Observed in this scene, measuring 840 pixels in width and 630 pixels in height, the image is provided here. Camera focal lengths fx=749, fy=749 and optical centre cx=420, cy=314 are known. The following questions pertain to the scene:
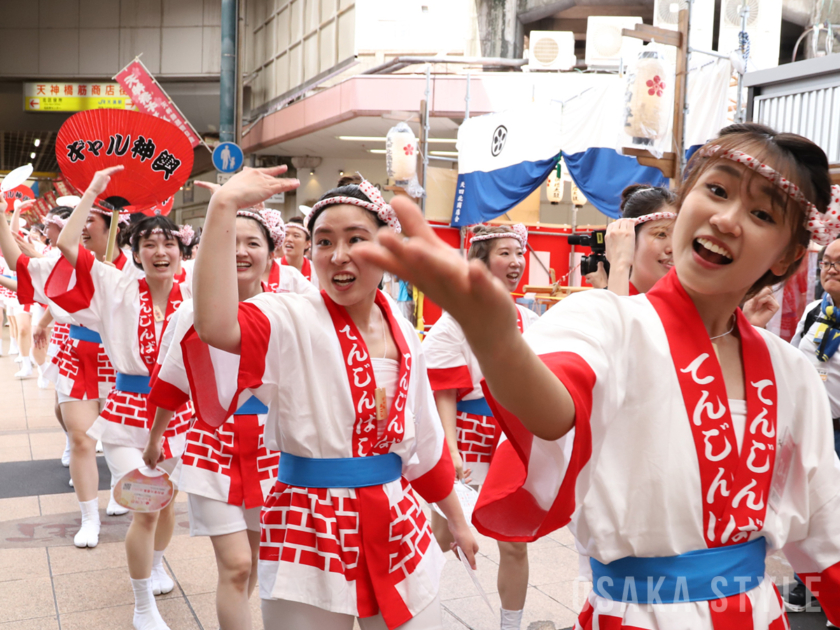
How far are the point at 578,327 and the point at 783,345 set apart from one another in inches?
22.4

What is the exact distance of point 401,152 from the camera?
10.4m

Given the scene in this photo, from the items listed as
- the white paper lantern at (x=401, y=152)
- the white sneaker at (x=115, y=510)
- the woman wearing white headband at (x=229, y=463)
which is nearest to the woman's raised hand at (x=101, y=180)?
the woman wearing white headband at (x=229, y=463)

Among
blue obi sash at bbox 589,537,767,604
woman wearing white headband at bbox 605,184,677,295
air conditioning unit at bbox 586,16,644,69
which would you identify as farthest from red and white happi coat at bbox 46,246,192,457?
air conditioning unit at bbox 586,16,644,69

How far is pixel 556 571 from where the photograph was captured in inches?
159

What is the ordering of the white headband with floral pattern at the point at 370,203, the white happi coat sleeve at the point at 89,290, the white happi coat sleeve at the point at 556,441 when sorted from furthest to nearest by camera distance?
the white happi coat sleeve at the point at 89,290, the white headband with floral pattern at the point at 370,203, the white happi coat sleeve at the point at 556,441

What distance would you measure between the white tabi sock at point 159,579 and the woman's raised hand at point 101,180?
6.18 feet

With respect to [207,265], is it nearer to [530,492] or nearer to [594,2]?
[530,492]

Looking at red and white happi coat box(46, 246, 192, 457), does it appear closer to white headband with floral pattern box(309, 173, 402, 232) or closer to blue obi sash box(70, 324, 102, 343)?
blue obi sash box(70, 324, 102, 343)

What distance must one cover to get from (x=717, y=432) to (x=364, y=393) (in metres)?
1.07

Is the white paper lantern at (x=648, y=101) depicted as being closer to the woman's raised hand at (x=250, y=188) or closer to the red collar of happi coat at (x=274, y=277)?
the red collar of happi coat at (x=274, y=277)

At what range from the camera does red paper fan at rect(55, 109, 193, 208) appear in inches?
168

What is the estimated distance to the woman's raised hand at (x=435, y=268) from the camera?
768 mm

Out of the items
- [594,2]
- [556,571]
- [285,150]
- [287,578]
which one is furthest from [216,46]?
[287,578]

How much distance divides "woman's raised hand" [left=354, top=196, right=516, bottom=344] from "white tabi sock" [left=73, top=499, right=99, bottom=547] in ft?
13.7
